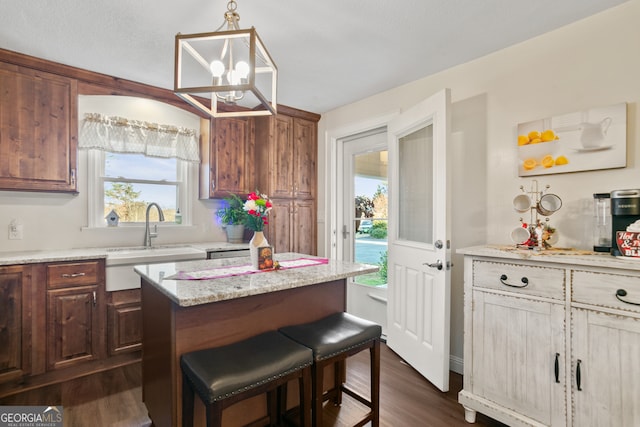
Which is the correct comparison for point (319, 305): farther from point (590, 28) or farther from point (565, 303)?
point (590, 28)

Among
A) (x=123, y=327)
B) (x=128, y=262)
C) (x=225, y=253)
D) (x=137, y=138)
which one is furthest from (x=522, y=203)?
(x=137, y=138)

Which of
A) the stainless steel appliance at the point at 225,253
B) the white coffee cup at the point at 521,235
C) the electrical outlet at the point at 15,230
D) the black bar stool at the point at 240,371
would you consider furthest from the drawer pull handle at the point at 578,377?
the electrical outlet at the point at 15,230

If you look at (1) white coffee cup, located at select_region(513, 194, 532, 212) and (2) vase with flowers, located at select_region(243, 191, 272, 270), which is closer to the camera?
(2) vase with flowers, located at select_region(243, 191, 272, 270)

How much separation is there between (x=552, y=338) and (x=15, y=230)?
155 inches

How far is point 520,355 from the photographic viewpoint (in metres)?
1.77

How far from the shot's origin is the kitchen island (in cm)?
148

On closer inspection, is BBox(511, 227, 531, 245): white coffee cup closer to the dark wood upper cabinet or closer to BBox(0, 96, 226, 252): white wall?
the dark wood upper cabinet

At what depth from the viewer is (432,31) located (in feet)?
7.13

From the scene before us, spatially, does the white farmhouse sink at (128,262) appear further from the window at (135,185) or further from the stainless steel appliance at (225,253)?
the window at (135,185)

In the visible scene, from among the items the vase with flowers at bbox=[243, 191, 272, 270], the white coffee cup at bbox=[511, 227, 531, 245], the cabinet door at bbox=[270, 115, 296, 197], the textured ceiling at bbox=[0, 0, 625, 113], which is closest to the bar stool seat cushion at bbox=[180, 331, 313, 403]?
the vase with flowers at bbox=[243, 191, 272, 270]

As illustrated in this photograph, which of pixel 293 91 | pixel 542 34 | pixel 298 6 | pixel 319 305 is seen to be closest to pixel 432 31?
pixel 542 34

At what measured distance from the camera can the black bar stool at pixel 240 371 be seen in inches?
48.5

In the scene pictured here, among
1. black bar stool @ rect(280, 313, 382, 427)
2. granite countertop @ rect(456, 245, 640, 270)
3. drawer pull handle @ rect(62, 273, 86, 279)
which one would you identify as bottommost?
black bar stool @ rect(280, 313, 382, 427)

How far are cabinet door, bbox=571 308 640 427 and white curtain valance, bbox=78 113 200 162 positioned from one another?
3.53 m
